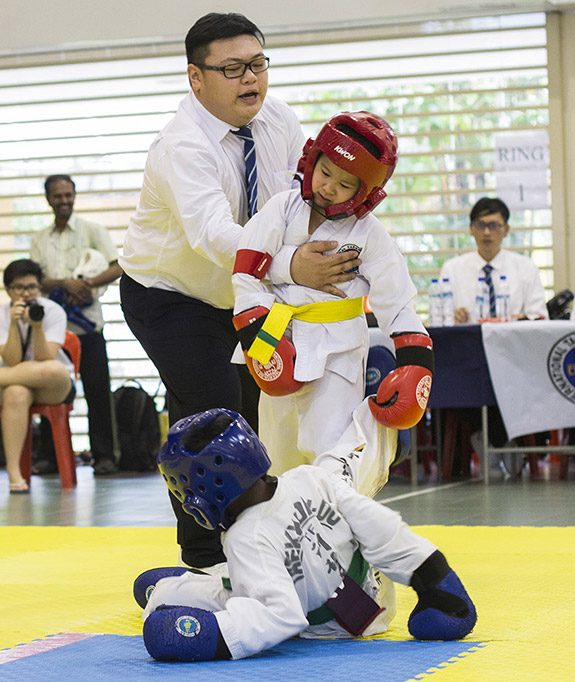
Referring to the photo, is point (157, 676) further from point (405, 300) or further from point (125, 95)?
point (125, 95)

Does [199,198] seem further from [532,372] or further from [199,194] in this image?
[532,372]

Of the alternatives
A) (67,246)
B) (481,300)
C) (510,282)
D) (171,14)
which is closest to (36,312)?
(67,246)

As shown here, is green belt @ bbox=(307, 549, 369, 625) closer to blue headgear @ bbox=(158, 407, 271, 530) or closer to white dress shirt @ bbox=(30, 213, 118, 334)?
blue headgear @ bbox=(158, 407, 271, 530)

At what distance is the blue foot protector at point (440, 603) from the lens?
2.29 m

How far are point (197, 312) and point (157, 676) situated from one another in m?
1.41

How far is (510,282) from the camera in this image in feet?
24.0

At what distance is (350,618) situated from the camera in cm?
237

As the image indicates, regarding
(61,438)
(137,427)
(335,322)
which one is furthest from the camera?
(137,427)

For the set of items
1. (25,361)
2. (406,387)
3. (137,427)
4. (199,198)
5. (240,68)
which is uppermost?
(240,68)

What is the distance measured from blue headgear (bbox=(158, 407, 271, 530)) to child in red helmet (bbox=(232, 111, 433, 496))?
367 millimetres

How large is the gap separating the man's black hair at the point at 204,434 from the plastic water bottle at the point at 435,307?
4.39m

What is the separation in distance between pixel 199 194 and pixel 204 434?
0.96 m

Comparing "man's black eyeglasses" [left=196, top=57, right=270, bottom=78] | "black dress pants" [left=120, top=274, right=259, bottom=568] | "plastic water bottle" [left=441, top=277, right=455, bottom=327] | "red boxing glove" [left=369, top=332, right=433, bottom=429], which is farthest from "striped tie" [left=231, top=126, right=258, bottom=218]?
"plastic water bottle" [left=441, top=277, right=455, bottom=327]

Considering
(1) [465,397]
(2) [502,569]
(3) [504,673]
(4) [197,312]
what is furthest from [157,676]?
(1) [465,397]
